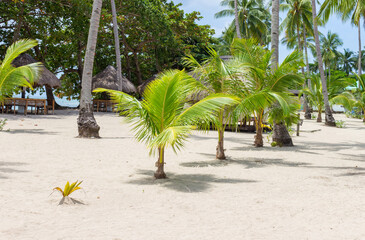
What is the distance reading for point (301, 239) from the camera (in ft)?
11.1

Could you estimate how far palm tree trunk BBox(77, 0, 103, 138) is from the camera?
1073 centimetres

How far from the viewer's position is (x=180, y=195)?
198 inches

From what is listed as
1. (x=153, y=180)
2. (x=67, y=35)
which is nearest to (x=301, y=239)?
(x=153, y=180)

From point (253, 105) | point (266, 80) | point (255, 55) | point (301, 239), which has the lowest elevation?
point (301, 239)

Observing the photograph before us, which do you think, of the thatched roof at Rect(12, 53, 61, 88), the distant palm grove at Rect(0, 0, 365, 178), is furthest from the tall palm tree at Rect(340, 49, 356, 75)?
the thatched roof at Rect(12, 53, 61, 88)

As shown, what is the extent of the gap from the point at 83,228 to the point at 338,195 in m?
3.61

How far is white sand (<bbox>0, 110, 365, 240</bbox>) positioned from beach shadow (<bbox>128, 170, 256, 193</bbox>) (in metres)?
0.02

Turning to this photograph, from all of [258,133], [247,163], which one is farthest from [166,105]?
[258,133]

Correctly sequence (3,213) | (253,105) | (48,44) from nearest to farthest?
1. (3,213)
2. (253,105)
3. (48,44)

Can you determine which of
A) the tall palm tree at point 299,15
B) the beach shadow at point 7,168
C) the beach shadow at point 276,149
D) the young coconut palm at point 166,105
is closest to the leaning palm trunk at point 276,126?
the beach shadow at point 276,149

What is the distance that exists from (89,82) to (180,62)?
16.9 metres

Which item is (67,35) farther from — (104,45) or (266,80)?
(266,80)

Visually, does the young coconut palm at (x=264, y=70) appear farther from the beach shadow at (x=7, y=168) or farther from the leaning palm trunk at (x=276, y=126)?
the beach shadow at (x=7, y=168)

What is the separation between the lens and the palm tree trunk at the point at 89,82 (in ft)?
35.2
